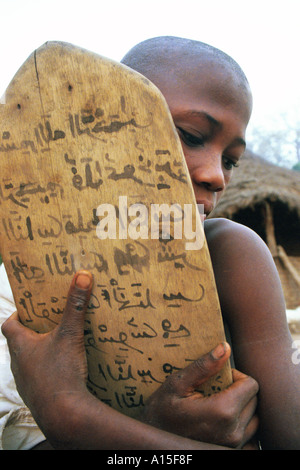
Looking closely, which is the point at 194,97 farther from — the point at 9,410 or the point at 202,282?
the point at 9,410

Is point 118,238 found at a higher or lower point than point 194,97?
lower

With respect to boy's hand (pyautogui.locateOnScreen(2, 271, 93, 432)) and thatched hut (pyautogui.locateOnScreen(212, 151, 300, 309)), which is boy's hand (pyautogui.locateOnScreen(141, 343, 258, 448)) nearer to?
boy's hand (pyautogui.locateOnScreen(2, 271, 93, 432))

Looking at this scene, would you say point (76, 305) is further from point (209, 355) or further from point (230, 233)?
point (230, 233)

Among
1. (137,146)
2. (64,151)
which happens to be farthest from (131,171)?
(64,151)

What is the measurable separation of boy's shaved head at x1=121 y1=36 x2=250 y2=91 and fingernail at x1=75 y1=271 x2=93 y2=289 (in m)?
0.60

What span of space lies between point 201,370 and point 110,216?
1.30 feet

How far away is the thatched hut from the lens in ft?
24.9

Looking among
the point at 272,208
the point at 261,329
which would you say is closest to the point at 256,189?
the point at 272,208

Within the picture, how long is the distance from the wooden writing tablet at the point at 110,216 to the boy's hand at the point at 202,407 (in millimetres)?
32

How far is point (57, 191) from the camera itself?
0.89 m

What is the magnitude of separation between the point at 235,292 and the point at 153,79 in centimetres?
65

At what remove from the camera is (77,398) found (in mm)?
829

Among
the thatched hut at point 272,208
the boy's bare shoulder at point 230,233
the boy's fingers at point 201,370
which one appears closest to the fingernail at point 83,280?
the boy's fingers at point 201,370

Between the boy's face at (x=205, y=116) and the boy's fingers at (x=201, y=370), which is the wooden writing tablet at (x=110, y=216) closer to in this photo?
the boy's fingers at (x=201, y=370)
